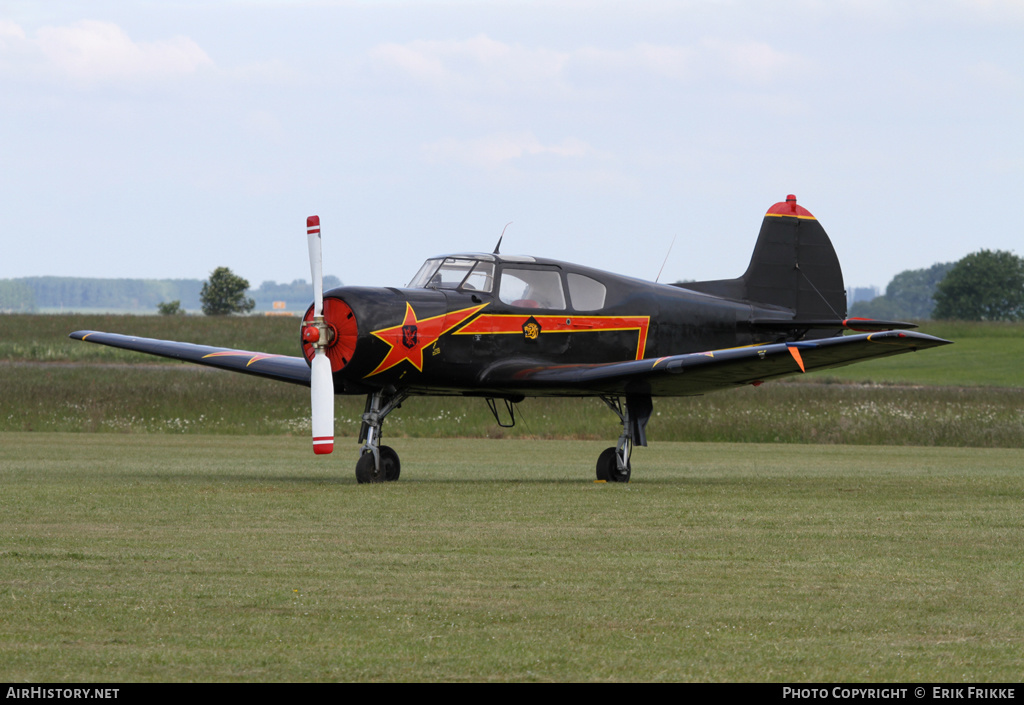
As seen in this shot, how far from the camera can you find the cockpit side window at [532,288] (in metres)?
18.6

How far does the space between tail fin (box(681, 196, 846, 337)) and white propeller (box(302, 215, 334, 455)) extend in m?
7.66

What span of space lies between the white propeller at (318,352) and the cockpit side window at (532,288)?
2816 mm

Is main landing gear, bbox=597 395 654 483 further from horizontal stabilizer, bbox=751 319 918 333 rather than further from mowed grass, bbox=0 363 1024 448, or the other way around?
mowed grass, bbox=0 363 1024 448

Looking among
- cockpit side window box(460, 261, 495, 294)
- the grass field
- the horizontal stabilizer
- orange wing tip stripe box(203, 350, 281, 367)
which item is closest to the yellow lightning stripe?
cockpit side window box(460, 261, 495, 294)

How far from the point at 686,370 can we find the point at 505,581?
9173 mm

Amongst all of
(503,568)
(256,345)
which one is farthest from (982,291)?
(503,568)

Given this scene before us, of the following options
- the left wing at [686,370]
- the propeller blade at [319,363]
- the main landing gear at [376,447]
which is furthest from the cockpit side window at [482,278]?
the propeller blade at [319,363]

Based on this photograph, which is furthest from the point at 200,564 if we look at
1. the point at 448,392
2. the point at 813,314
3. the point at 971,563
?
the point at 813,314

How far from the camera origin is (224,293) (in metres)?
126

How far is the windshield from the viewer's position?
60.2 ft

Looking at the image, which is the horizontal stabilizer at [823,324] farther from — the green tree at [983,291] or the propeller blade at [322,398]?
the green tree at [983,291]

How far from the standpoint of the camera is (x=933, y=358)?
224 feet

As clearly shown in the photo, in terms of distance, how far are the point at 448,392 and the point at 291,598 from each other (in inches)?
423
